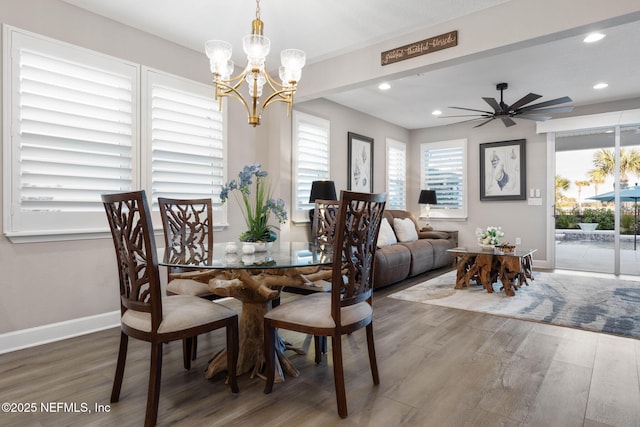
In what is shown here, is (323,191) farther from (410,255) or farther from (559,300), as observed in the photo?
(559,300)

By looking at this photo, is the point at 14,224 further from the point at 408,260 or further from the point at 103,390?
the point at 408,260

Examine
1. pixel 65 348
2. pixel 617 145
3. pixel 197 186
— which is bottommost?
pixel 65 348

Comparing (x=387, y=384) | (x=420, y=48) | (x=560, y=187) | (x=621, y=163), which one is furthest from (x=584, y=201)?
(x=387, y=384)

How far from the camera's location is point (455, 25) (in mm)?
3127

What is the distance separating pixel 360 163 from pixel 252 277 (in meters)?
4.39

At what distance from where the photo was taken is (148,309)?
174cm

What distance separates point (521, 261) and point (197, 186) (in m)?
3.76

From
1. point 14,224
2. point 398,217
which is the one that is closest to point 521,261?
point 398,217

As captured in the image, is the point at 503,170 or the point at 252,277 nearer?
the point at 252,277

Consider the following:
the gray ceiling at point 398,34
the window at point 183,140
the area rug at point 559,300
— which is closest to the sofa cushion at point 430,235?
the area rug at point 559,300

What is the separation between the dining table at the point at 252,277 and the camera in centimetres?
193

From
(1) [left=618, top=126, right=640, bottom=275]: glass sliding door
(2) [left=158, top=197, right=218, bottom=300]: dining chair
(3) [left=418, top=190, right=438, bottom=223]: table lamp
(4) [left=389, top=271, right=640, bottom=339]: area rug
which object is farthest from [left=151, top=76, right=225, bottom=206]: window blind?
(1) [left=618, top=126, right=640, bottom=275]: glass sliding door

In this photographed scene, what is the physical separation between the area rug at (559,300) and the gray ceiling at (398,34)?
8.50 ft

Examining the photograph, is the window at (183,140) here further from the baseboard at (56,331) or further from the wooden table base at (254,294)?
the wooden table base at (254,294)
